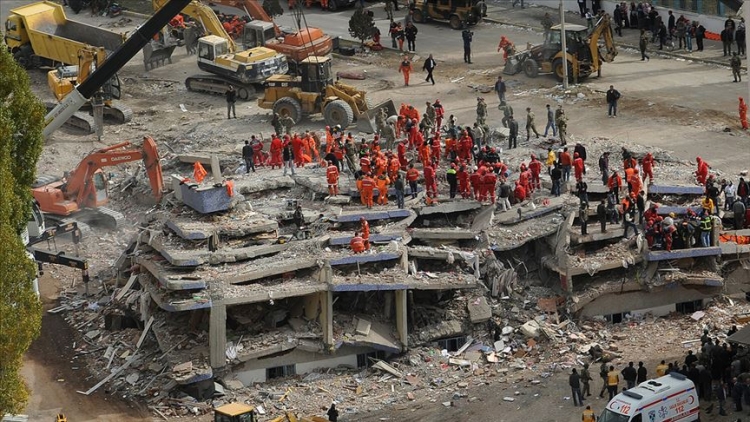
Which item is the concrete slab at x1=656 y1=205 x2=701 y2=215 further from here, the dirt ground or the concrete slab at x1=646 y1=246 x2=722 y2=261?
the dirt ground

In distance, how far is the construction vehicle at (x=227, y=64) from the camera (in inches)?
2168

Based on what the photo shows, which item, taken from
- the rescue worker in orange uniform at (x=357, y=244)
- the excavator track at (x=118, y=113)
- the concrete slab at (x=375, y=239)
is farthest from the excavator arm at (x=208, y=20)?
the rescue worker in orange uniform at (x=357, y=244)

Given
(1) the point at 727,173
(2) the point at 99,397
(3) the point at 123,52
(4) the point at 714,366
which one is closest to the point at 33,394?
(2) the point at 99,397

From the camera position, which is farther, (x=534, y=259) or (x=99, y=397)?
(x=534, y=259)

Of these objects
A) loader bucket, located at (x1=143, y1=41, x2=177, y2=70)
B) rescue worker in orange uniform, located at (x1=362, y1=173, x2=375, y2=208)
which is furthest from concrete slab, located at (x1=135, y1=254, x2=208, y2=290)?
loader bucket, located at (x1=143, y1=41, x2=177, y2=70)

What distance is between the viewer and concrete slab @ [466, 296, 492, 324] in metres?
37.9

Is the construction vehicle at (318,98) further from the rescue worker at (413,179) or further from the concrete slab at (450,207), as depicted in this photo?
the concrete slab at (450,207)

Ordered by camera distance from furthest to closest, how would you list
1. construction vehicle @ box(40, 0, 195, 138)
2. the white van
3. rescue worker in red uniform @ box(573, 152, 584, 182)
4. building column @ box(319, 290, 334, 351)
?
construction vehicle @ box(40, 0, 195, 138)
rescue worker in red uniform @ box(573, 152, 584, 182)
building column @ box(319, 290, 334, 351)
the white van

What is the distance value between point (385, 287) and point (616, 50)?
903 inches

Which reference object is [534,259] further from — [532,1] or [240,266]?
[532,1]

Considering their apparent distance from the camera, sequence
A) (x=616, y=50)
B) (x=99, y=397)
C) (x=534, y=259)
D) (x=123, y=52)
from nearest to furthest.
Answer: (x=99, y=397) < (x=534, y=259) < (x=123, y=52) < (x=616, y=50)

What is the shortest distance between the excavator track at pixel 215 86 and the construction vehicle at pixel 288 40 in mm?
1773

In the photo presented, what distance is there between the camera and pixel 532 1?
6662 cm

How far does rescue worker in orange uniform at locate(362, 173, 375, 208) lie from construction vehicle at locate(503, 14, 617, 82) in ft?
50.0
